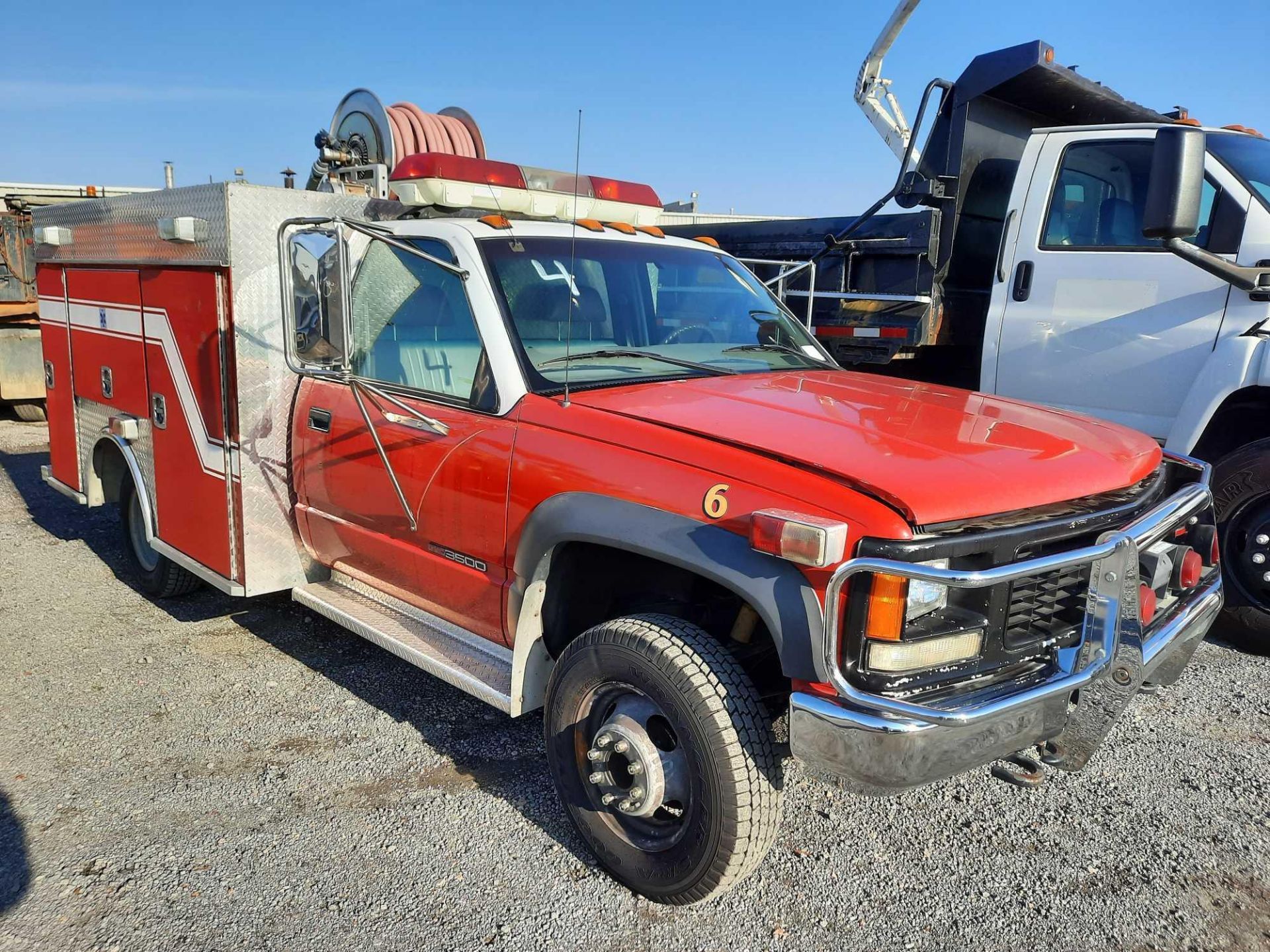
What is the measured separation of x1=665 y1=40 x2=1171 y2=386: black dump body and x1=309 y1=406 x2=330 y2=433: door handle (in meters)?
3.19

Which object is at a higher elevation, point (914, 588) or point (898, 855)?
point (914, 588)

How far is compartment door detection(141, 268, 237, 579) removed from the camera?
13.9 ft

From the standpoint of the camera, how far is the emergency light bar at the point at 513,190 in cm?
419

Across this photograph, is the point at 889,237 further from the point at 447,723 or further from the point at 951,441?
the point at 447,723

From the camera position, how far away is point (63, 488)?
5.96 metres

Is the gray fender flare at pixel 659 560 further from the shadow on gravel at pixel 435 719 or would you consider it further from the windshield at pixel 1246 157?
the windshield at pixel 1246 157

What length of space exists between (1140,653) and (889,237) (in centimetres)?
376

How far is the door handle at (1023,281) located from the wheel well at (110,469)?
16.3ft

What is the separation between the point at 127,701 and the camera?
4.05 metres

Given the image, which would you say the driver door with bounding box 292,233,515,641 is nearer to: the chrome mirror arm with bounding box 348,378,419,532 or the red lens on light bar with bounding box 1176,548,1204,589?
the chrome mirror arm with bounding box 348,378,419,532

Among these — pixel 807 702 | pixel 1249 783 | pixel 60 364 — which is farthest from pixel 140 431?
pixel 1249 783

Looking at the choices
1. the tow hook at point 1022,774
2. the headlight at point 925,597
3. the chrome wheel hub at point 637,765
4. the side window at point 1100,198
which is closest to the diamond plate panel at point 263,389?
the chrome wheel hub at point 637,765

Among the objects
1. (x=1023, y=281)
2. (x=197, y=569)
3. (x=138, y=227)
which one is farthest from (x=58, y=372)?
(x=1023, y=281)

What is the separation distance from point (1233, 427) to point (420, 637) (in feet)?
13.0
